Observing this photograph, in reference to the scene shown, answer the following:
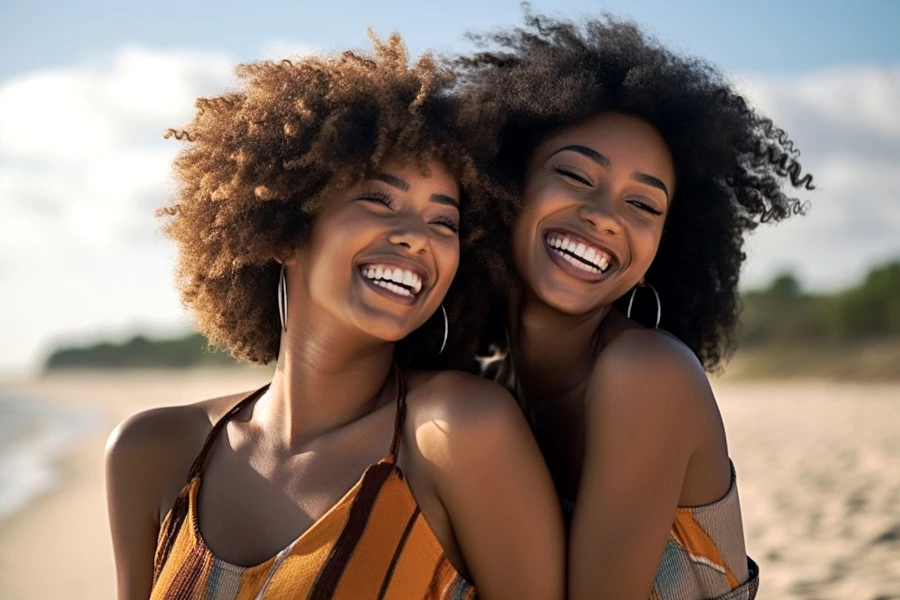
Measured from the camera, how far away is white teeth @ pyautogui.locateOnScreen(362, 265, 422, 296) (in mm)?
2979

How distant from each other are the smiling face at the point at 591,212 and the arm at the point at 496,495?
25.6 inches

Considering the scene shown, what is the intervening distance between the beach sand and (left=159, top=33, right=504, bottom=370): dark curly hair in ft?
10.1

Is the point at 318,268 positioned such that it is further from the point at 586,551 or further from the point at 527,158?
the point at 586,551

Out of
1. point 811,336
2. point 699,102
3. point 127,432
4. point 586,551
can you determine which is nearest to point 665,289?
point 699,102

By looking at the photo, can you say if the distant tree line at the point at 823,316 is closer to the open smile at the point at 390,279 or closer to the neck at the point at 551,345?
the neck at the point at 551,345

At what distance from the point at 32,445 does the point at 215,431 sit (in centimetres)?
1859

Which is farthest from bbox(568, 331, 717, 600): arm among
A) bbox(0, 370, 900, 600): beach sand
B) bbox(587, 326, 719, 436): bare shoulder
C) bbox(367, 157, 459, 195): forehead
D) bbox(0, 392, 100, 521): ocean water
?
bbox(0, 392, 100, 521): ocean water

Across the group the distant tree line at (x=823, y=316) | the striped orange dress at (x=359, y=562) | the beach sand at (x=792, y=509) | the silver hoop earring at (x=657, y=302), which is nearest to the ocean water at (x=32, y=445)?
the beach sand at (x=792, y=509)

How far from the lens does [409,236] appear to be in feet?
9.81

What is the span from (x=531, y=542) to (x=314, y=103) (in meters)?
1.43

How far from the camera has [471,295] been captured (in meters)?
3.53

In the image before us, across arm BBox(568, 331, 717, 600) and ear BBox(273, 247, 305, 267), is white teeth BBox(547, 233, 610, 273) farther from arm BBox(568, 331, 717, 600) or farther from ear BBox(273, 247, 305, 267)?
ear BBox(273, 247, 305, 267)

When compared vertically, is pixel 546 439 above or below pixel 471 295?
below

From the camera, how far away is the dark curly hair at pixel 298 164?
3084mm
